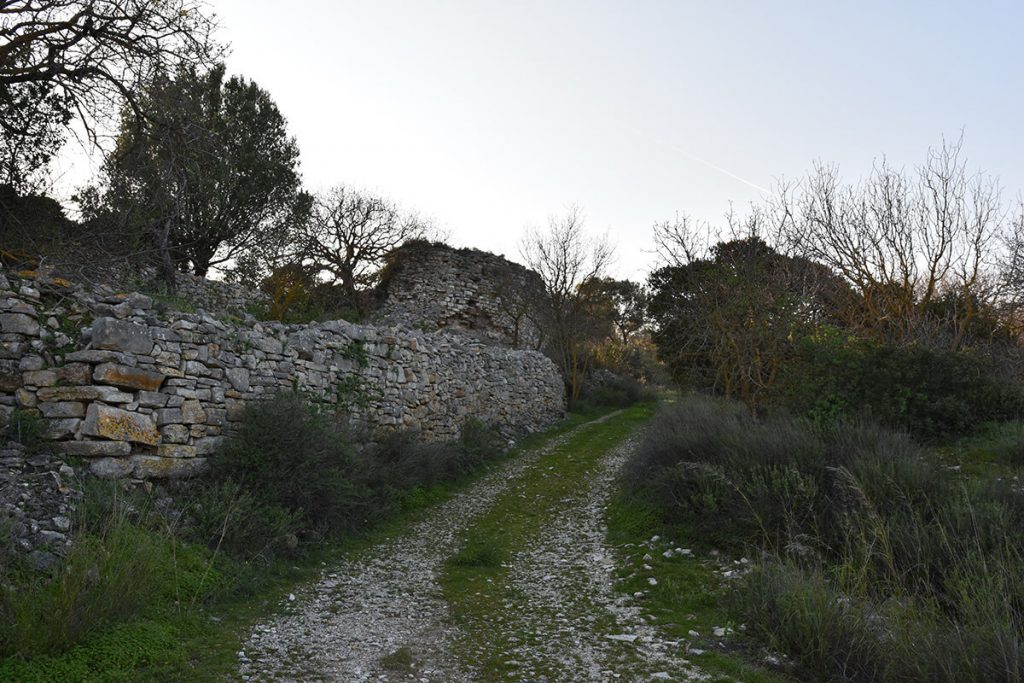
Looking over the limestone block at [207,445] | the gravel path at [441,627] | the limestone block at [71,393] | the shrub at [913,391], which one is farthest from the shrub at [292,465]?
the shrub at [913,391]

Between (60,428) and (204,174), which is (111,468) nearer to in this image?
(60,428)

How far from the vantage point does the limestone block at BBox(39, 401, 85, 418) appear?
6.61 metres

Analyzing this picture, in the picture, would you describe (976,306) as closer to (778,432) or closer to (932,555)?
(778,432)

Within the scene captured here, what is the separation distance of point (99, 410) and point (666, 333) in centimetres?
2001

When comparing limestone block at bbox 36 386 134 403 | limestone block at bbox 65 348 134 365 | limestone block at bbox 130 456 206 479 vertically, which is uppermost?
limestone block at bbox 65 348 134 365

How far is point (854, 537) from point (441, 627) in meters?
3.75

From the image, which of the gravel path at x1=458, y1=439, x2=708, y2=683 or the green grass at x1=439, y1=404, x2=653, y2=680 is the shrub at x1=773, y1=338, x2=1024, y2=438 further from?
the gravel path at x1=458, y1=439, x2=708, y2=683

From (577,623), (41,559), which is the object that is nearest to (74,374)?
(41,559)

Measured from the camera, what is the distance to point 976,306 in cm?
1473

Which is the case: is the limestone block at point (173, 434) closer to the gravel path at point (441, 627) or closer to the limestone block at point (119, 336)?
the limestone block at point (119, 336)

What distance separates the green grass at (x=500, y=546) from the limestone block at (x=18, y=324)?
4952 mm

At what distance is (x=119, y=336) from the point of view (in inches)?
270

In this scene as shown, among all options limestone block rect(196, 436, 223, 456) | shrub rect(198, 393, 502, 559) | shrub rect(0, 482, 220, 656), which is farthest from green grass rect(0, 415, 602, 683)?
limestone block rect(196, 436, 223, 456)

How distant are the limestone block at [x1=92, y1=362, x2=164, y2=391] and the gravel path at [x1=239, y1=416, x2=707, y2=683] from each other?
279cm
